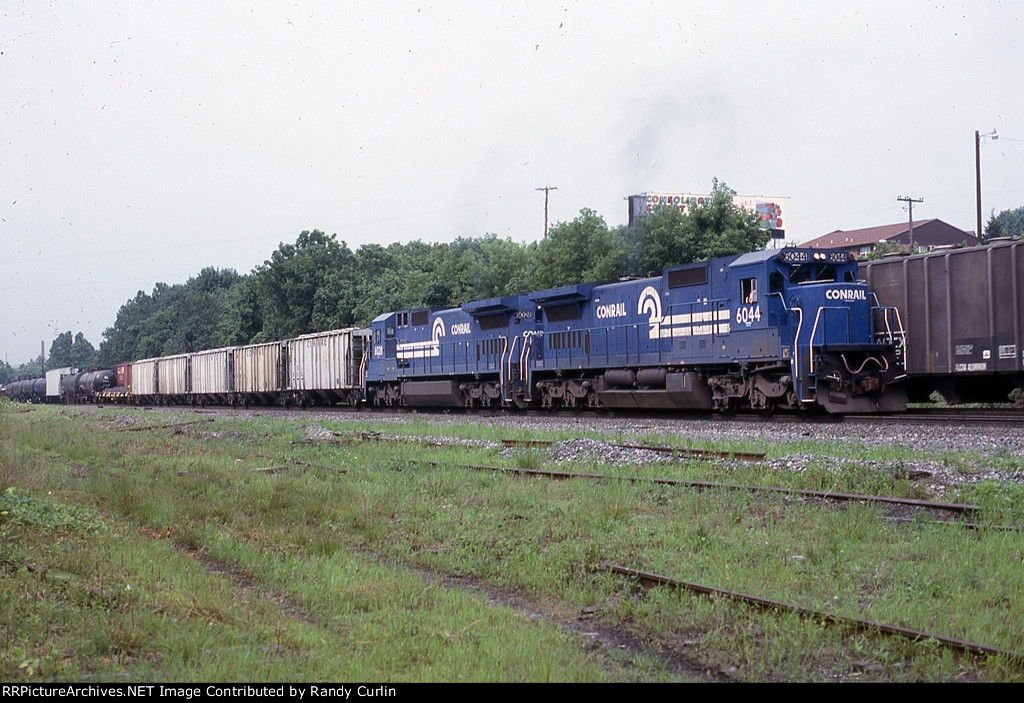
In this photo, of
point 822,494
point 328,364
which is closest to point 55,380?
point 328,364

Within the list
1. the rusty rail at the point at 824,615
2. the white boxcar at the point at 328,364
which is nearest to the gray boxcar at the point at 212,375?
the white boxcar at the point at 328,364

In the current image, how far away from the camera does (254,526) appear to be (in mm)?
9000

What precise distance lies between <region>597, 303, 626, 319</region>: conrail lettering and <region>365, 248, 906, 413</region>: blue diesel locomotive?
38mm

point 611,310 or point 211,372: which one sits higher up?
point 611,310

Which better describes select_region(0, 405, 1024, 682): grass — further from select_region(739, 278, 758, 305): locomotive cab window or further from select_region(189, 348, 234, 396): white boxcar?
select_region(189, 348, 234, 396): white boxcar

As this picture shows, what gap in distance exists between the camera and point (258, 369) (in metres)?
42.3

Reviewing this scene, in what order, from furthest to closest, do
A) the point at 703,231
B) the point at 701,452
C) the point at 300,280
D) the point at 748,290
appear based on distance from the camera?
1. the point at 300,280
2. the point at 703,231
3. the point at 748,290
4. the point at 701,452

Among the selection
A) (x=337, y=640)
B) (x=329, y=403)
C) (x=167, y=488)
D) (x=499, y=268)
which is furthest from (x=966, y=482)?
(x=499, y=268)

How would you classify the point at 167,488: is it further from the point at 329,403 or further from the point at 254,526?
the point at 329,403

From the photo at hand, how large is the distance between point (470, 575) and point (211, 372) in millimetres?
42793

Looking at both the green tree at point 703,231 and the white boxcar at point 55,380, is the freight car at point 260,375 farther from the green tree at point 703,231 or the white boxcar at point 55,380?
the green tree at point 703,231

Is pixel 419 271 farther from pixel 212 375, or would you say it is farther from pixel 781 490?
pixel 781 490

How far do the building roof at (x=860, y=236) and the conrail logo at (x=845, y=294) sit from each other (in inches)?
2632

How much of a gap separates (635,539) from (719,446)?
6084 mm
